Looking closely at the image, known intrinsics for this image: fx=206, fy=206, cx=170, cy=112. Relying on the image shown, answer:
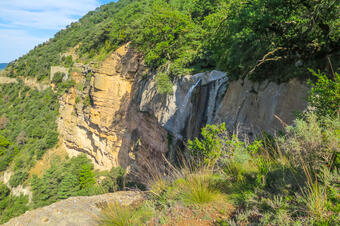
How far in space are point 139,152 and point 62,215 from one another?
42.2ft

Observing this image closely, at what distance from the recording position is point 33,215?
4445 mm

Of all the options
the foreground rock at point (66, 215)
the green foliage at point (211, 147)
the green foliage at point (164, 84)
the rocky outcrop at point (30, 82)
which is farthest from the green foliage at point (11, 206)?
the green foliage at point (211, 147)

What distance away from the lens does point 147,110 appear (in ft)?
46.1


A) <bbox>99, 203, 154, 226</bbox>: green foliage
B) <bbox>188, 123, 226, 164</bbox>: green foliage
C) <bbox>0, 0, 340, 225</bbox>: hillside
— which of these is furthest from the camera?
<bbox>188, 123, 226, 164</bbox>: green foliage

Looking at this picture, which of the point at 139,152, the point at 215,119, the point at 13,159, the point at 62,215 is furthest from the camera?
the point at 13,159

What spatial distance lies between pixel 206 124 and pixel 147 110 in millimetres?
9552

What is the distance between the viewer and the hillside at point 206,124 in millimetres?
2584

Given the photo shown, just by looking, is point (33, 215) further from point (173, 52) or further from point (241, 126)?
point (173, 52)

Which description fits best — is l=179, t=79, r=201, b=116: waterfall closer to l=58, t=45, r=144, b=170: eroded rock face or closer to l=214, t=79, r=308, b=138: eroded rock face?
l=214, t=79, r=308, b=138: eroded rock face

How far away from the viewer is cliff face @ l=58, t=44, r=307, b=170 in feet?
19.4

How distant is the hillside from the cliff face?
0.06 metres

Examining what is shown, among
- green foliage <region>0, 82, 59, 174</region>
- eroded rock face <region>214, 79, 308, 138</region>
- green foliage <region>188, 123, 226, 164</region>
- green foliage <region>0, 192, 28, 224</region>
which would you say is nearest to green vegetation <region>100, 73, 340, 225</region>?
green foliage <region>188, 123, 226, 164</region>

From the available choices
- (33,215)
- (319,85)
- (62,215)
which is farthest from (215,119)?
(33,215)

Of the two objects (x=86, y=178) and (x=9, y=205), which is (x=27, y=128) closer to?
(x=9, y=205)
